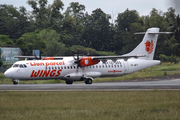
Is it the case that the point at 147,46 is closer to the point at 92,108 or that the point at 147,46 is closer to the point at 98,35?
the point at 92,108

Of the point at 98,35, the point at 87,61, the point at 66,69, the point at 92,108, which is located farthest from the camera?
the point at 98,35

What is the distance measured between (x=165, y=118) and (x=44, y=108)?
6.61 metres

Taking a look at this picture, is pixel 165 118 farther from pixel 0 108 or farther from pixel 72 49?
pixel 72 49

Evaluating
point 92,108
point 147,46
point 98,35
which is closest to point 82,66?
point 147,46

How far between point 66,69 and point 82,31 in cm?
6979

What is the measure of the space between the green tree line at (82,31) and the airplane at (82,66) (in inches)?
1779

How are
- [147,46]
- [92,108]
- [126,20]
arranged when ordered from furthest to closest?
Result: 1. [126,20]
2. [147,46]
3. [92,108]

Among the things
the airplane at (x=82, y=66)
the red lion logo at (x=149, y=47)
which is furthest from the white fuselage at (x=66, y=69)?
the red lion logo at (x=149, y=47)

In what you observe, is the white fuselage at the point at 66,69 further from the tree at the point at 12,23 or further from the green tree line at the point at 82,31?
the tree at the point at 12,23

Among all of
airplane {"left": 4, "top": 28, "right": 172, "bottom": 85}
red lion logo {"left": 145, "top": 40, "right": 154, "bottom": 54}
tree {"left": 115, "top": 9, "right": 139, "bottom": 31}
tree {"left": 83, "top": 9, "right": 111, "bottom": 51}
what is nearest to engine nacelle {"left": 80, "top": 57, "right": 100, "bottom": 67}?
airplane {"left": 4, "top": 28, "right": 172, "bottom": 85}

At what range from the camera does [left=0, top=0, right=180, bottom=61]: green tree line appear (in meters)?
88.9

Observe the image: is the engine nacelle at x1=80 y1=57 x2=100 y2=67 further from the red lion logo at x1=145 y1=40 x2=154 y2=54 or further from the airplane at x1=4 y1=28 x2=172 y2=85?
the red lion logo at x1=145 y1=40 x2=154 y2=54

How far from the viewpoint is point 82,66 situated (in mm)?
35281

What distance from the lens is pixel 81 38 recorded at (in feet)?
336
